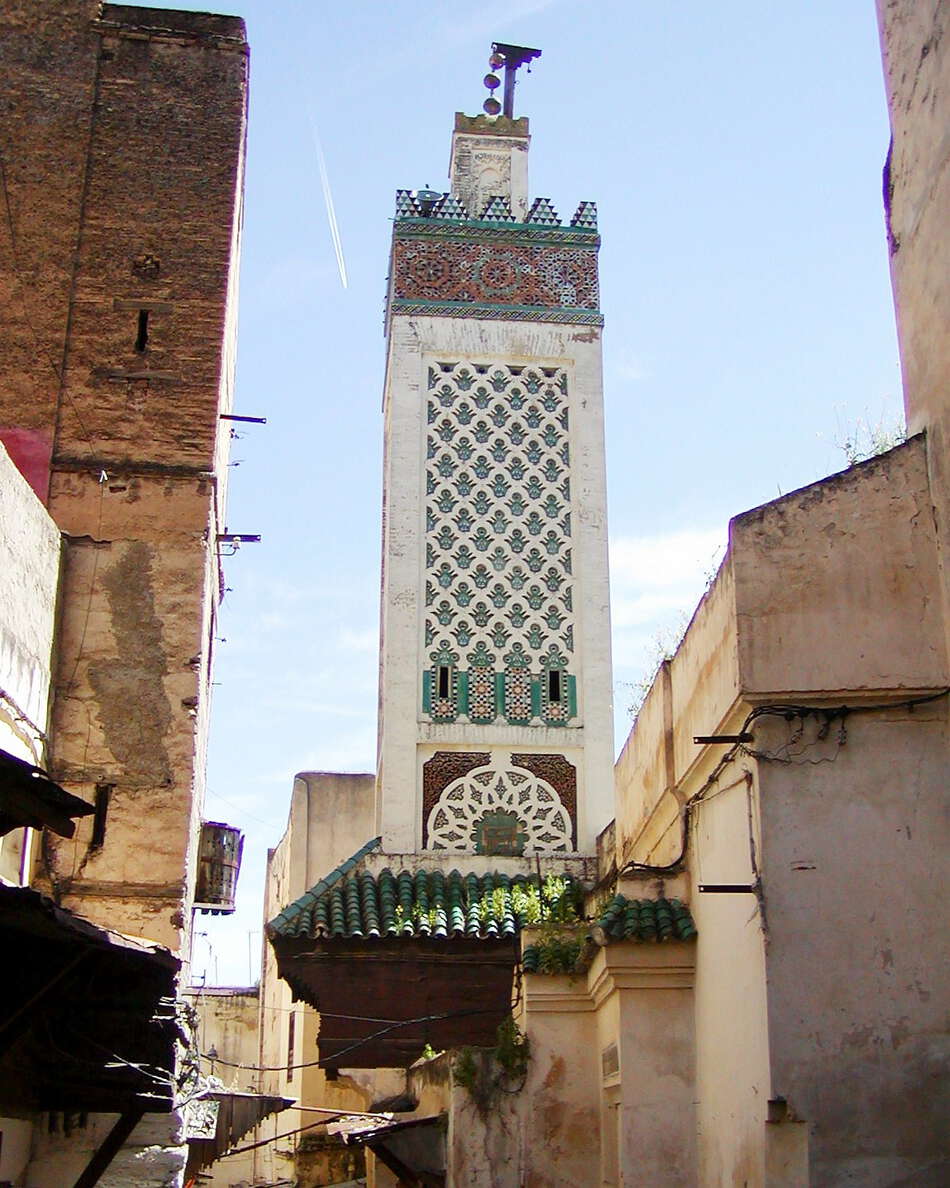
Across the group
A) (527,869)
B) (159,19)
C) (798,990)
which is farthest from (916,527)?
(159,19)

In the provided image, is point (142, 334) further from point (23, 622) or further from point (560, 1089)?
point (560, 1089)

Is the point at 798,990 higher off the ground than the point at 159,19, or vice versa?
the point at 159,19

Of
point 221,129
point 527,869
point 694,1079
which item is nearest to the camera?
point 694,1079

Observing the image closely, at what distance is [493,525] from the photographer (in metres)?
15.3

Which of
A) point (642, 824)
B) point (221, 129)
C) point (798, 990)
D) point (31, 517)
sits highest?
point (221, 129)

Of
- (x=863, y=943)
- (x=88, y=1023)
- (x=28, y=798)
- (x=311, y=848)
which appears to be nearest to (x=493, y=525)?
(x=311, y=848)

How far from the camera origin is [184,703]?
11180mm

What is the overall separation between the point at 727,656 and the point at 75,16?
8.98m

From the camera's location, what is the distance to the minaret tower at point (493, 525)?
566 inches

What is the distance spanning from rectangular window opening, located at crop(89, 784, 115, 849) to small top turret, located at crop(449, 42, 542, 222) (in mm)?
8412

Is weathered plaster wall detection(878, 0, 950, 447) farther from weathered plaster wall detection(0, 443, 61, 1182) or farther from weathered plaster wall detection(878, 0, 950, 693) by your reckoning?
weathered plaster wall detection(0, 443, 61, 1182)

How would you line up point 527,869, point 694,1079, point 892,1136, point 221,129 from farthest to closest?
1. point 527,869
2. point 221,129
3. point 694,1079
4. point 892,1136

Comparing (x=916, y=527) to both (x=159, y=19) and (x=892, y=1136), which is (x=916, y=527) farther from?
(x=159, y=19)

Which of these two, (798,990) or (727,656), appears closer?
(798,990)
